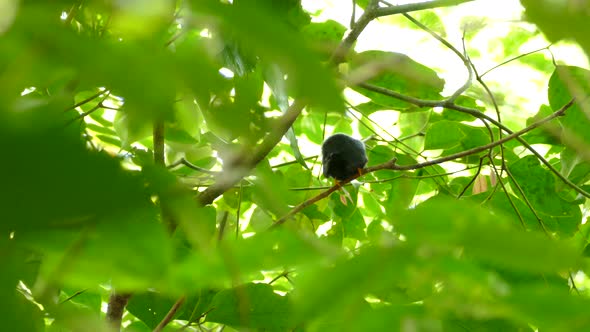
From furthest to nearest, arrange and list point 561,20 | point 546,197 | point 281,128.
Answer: point 546,197 → point 281,128 → point 561,20

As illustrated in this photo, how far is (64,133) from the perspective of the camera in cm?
12

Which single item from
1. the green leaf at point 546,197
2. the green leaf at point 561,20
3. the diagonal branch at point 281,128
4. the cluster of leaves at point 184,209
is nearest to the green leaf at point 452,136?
the green leaf at point 546,197

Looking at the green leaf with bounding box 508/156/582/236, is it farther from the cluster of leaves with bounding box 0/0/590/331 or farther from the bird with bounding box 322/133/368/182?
the cluster of leaves with bounding box 0/0/590/331

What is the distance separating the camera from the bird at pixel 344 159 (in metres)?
0.85

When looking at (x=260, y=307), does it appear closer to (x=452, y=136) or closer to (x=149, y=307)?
(x=149, y=307)

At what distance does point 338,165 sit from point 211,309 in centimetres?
25

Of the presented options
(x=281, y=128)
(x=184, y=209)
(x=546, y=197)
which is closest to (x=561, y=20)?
(x=184, y=209)

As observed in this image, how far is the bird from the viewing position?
33.4 inches

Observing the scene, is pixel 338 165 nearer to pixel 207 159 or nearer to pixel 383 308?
pixel 207 159

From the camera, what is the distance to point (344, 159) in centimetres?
85

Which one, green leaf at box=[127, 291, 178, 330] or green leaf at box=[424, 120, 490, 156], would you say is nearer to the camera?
green leaf at box=[127, 291, 178, 330]

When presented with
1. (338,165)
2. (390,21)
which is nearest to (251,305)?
(338,165)

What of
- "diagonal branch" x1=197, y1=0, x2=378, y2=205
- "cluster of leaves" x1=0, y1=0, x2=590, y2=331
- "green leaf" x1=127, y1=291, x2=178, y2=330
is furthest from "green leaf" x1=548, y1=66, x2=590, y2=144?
"cluster of leaves" x1=0, y1=0, x2=590, y2=331

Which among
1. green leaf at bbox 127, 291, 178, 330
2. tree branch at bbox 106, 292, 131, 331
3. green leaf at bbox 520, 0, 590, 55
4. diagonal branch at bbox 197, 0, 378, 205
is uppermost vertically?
diagonal branch at bbox 197, 0, 378, 205
